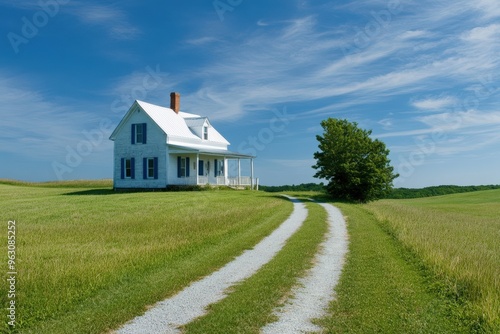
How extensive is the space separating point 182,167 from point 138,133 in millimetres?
5054

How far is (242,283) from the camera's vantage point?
870 centimetres

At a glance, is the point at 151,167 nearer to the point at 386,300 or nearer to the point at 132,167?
the point at 132,167

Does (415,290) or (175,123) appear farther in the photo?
(175,123)

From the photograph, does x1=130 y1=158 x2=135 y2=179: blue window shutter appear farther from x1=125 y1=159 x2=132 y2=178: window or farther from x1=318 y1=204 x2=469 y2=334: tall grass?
x1=318 y1=204 x2=469 y2=334: tall grass

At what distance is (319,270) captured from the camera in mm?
9891

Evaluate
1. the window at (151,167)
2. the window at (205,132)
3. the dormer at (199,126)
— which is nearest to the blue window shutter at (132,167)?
the window at (151,167)

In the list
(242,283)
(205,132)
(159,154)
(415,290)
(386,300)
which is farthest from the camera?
(205,132)

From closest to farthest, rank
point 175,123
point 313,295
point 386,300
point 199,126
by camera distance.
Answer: point 386,300, point 313,295, point 175,123, point 199,126

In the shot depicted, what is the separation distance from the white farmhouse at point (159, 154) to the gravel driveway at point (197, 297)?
A: 86.9 ft

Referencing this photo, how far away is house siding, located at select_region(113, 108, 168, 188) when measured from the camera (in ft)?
128

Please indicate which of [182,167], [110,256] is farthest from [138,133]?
[110,256]

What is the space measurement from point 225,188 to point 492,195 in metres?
29.1

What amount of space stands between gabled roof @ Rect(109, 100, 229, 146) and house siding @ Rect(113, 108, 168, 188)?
1.41 ft

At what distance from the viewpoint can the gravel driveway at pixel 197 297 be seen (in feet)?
21.1
